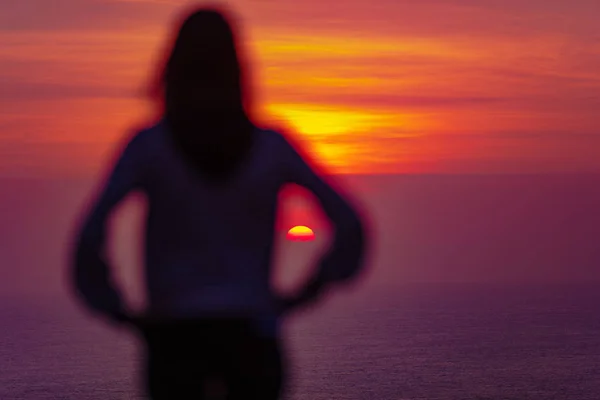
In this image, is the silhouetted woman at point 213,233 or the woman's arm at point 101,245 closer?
the woman's arm at point 101,245

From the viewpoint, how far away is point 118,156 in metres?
2.94

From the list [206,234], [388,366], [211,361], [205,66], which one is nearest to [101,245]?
[206,234]

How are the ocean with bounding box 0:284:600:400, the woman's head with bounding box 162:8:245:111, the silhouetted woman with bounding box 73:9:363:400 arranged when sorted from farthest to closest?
1. the ocean with bounding box 0:284:600:400
2. the woman's head with bounding box 162:8:245:111
3. the silhouetted woman with bounding box 73:9:363:400

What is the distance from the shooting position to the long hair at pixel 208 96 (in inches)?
119

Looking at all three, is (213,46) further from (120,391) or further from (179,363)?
(120,391)

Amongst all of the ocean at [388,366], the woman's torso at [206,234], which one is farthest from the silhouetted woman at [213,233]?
the ocean at [388,366]

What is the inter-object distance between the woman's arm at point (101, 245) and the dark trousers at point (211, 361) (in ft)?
0.50

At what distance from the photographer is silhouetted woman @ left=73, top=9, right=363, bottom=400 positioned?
296 cm

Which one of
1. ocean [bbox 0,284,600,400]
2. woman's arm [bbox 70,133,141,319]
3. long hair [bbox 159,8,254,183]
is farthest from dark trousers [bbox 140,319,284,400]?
ocean [bbox 0,284,600,400]

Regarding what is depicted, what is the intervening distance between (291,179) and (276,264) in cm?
25

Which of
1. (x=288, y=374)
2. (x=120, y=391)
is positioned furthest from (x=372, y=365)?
(x=288, y=374)

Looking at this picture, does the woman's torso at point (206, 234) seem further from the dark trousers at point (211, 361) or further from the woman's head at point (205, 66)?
the woman's head at point (205, 66)

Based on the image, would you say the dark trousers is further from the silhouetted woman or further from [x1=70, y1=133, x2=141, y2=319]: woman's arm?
[x1=70, y1=133, x2=141, y2=319]: woman's arm

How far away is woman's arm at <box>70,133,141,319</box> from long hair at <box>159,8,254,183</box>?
0.53ft
